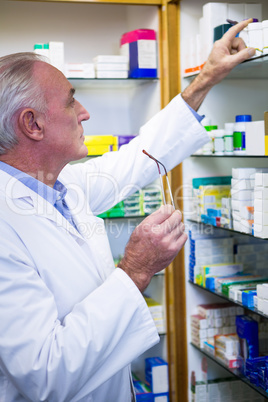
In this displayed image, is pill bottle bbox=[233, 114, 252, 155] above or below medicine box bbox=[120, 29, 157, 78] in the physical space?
below

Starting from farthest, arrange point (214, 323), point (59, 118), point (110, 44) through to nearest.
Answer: point (110, 44) → point (214, 323) → point (59, 118)

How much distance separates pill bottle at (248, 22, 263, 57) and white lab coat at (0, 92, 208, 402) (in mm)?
984

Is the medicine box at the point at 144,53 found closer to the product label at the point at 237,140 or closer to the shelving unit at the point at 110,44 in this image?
the shelving unit at the point at 110,44

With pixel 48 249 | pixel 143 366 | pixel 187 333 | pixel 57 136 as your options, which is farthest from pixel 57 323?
pixel 143 366

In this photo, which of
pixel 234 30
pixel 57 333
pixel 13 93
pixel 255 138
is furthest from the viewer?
pixel 255 138

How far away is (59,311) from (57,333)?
183 mm

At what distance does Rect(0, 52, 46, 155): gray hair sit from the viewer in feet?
4.58

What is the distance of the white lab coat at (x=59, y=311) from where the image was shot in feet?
3.89

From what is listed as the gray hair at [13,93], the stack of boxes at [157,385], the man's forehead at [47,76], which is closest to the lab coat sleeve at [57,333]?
the gray hair at [13,93]

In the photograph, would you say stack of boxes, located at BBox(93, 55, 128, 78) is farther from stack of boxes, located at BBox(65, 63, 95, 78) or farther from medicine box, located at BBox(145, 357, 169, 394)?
medicine box, located at BBox(145, 357, 169, 394)

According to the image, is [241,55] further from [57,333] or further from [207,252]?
[57,333]

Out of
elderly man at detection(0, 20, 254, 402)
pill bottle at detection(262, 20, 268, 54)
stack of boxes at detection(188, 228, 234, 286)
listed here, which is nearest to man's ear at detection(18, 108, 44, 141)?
elderly man at detection(0, 20, 254, 402)

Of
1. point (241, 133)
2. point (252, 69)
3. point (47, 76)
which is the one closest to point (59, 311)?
point (47, 76)

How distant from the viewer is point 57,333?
1.22 m
